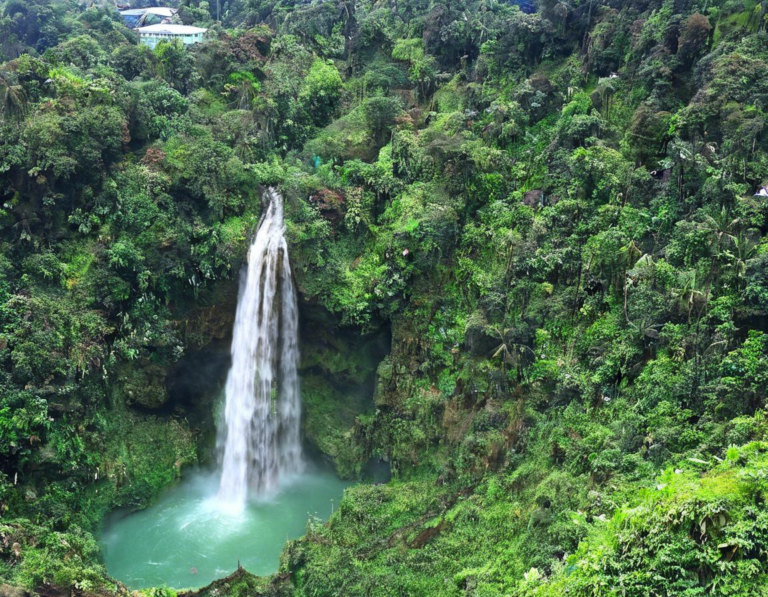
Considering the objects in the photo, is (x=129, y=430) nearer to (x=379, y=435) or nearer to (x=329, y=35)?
(x=379, y=435)

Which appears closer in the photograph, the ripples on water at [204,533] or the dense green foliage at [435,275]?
the dense green foliage at [435,275]

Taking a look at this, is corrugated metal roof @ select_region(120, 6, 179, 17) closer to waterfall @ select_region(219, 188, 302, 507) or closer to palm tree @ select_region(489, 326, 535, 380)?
waterfall @ select_region(219, 188, 302, 507)

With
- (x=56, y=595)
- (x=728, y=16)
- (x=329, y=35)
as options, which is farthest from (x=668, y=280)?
(x=329, y=35)

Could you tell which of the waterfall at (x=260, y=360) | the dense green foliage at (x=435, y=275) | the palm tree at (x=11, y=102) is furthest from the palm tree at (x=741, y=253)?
the palm tree at (x=11, y=102)

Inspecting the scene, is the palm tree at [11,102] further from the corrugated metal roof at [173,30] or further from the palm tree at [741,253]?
the palm tree at [741,253]

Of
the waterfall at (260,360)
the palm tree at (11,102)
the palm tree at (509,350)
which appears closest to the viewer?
the palm tree at (509,350)

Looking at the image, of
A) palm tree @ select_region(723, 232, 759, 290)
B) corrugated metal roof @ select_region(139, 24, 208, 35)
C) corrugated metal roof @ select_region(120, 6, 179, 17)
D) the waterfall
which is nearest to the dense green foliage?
palm tree @ select_region(723, 232, 759, 290)

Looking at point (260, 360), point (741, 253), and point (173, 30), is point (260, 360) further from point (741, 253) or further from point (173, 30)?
point (173, 30)
